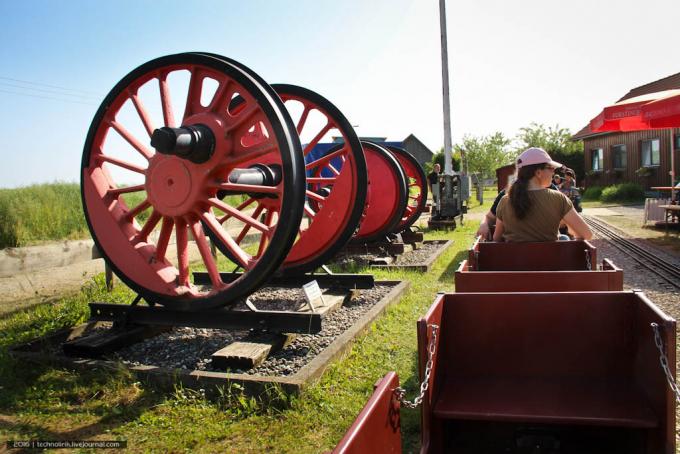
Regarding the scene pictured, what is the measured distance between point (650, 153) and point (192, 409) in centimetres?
2417

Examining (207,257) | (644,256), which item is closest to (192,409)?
(207,257)

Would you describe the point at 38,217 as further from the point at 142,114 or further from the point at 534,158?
Result: the point at 534,158

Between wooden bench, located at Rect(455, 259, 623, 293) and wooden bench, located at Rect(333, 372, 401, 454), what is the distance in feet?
4.48

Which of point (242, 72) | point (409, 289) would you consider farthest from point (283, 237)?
point (409, 289)

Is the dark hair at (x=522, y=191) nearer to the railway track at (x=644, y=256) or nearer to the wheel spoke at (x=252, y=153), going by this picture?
the wheel spoke at (x=252, y=153)

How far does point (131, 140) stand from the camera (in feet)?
14.9

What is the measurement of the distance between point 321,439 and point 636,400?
154cm

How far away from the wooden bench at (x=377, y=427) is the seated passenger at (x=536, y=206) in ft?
8.45

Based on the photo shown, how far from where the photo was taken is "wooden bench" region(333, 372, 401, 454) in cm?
148

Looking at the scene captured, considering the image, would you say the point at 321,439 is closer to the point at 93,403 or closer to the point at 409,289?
the point at 93,403

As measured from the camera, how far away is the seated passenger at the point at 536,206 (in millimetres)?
4047

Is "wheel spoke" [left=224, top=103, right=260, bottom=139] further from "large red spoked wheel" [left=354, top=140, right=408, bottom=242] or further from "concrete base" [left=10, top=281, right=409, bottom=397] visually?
"large red spoked wheel" [left=354, top=140, right=408, bottom=242]

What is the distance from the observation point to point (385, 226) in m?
9.13

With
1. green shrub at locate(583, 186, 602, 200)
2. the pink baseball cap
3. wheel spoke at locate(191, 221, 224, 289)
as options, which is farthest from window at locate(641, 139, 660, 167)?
wheel spoke at locate(191, 221, 224, 289)
